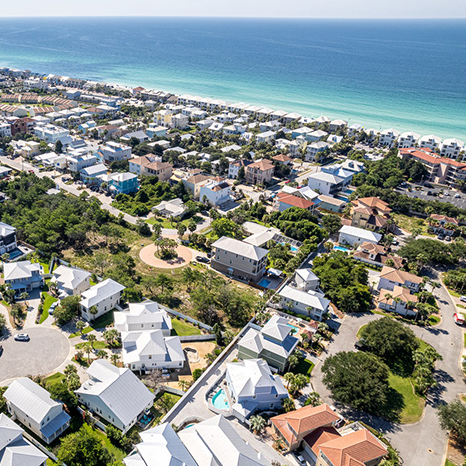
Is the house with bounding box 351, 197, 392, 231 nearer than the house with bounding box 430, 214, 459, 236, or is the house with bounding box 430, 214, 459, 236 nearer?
the house with bounding box 430, 214, 459, 236

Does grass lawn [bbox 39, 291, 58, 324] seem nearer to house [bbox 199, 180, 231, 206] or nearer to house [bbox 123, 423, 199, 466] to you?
house [bbox 123, 423, 199, 466]

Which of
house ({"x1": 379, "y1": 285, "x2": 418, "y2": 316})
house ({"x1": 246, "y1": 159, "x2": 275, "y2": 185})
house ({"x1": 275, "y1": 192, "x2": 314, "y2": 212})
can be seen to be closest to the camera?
house ({"x1": 379, "y1": 285, "x2": 418, "y2": 316})

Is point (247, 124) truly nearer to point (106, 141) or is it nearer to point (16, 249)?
Result: point (106, 141)

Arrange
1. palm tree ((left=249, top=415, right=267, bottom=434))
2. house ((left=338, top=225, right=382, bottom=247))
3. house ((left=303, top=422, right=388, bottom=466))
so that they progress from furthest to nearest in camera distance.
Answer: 1. house ((left=338, top=225, right=382, bottom=247))
2. palm tree ((left=249, top=415, right=267, bottom=434))
3. house ((left=303, top=422, right=388, bottom=466))

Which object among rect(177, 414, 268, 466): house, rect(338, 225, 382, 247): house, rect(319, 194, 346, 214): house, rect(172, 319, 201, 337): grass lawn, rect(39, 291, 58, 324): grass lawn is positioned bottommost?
rect(39, 291, 58, 324): grass lawn

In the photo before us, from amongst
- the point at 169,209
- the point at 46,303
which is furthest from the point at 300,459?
the point at 169,209

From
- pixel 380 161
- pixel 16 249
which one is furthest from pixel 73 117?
pixel 380 161

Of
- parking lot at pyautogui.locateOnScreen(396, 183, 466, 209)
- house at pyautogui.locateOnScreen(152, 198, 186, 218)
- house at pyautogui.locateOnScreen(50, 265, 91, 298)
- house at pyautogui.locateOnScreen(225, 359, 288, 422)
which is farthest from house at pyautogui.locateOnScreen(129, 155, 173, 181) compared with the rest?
house at pyautogui.locateOnScreen(225, 359, 288, 422)
